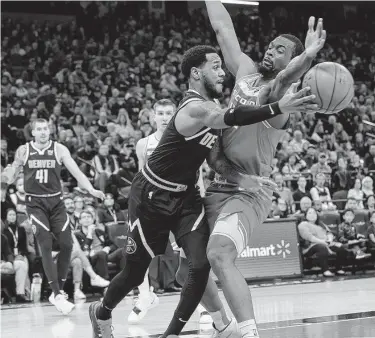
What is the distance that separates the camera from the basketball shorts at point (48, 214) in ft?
29.5

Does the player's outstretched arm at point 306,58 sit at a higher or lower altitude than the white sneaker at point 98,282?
higher

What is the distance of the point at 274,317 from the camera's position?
25.2 feet

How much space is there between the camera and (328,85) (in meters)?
5.07

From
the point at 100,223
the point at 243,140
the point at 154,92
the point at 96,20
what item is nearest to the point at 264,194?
the point at 243,140

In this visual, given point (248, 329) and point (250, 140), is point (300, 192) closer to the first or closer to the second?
point (250, 140)

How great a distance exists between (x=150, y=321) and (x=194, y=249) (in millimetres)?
2414

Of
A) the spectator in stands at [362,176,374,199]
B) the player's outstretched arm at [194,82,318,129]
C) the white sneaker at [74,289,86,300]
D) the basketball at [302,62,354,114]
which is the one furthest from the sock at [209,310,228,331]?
the spectator in stands at [362,176,374,199]

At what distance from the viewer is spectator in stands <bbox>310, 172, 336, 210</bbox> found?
46.2 feet

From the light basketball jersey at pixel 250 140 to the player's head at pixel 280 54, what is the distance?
14cm

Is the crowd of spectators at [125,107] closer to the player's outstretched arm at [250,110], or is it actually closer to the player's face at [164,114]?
the player's face at [164,114]

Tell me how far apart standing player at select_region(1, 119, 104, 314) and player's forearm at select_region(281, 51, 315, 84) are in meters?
4.09

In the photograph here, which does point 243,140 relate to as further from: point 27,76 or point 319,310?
point 27,76

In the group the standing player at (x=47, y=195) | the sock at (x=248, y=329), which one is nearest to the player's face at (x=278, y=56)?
the sock at (x=248, y=329)

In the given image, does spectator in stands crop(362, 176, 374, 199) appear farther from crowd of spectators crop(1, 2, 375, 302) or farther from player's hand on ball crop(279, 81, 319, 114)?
player's hand on ball crop(279, 81, 319, 114)
